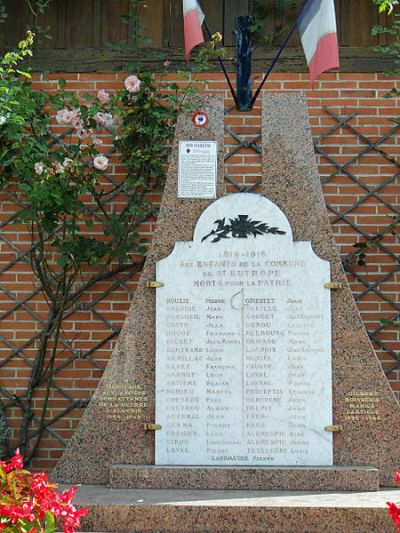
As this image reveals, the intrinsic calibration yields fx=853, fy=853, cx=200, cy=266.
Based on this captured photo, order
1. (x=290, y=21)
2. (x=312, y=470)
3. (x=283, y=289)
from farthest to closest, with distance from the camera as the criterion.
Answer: (x=290, y=21)
(x=283, y=289)
(x=312, y=470)

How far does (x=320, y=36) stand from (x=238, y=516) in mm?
2895

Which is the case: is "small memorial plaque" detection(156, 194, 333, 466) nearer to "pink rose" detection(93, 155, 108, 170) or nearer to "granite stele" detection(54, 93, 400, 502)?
"granite stele" detection(54, 93, 400, 502)

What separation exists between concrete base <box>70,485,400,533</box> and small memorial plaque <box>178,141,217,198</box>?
5.56 ft

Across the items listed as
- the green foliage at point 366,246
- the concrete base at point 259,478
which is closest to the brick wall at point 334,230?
the green foliage at point 366,246

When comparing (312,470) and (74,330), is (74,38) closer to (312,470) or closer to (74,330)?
(74,330)

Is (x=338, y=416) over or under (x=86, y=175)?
under

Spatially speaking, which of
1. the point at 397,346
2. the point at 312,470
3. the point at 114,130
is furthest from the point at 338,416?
the point at 114,130

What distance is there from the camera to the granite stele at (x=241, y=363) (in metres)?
4.46

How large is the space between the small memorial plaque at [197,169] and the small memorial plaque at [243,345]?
0.47 ft

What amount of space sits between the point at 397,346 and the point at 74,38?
3280 mm

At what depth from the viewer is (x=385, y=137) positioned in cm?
615

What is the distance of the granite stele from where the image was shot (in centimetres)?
446

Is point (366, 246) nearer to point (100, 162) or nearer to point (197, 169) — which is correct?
point (197, 169)

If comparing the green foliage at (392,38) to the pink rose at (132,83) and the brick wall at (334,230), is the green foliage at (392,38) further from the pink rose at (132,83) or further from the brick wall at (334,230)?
the pink rose at (132,83)
